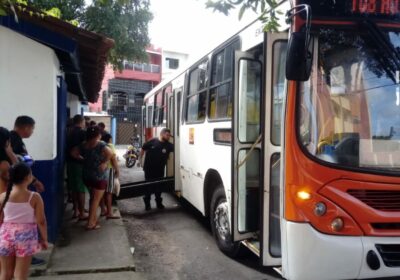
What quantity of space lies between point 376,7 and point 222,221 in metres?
3.18

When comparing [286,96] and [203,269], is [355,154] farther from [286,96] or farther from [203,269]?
[203,269]

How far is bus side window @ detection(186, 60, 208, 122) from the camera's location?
7.04 m

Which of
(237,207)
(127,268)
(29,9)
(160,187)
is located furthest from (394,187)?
(160,187)

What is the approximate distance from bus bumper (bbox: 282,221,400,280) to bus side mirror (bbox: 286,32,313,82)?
123 centimetres

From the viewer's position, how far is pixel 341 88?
4.11 m

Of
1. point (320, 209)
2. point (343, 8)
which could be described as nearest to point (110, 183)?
point (320, 209)

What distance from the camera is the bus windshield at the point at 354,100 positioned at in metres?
4.05

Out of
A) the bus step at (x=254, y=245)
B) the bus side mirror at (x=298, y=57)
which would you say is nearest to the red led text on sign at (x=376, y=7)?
the bus side mirror at (x=298, y=57)

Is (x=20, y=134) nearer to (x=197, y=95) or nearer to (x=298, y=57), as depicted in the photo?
(x=298, y=57)

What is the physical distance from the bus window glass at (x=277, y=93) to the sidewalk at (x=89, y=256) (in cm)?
214

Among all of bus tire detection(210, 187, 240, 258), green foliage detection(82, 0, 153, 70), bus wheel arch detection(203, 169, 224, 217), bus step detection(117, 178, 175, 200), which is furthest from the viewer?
green foliage detection(82, 0, 153, 70)

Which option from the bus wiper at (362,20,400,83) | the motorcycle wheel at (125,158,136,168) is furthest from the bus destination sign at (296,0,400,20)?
the motorcycle wheel at (125,158,136,168)

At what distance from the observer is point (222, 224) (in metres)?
6.07

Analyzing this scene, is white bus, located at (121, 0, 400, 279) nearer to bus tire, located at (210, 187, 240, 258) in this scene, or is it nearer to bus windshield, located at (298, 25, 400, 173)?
bus windshield, located at (298, 25, 400, 173)
